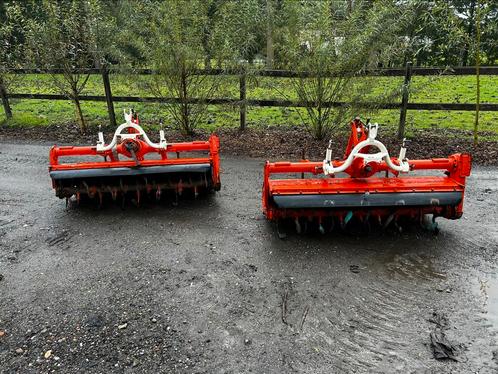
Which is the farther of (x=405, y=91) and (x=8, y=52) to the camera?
(x=8, y=52)

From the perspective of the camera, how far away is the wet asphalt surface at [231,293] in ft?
10.9

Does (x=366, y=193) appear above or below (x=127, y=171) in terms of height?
below

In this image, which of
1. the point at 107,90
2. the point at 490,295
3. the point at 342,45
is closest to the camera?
the point at 490,295

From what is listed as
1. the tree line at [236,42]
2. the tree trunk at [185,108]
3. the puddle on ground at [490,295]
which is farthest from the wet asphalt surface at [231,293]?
the tree trunk at [185,108]

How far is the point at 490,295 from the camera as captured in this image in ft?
13.0

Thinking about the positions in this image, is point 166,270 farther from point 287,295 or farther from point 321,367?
point 321,367

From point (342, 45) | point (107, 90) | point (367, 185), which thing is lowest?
point (367, 185)

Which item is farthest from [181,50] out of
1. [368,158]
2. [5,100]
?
[5,100]

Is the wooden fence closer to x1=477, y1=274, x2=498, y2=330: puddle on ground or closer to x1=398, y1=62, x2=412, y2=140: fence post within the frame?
x1=398, y1=62, x2=412, y2=140: fence post

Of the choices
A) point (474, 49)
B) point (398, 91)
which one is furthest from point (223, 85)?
point (474, 49)

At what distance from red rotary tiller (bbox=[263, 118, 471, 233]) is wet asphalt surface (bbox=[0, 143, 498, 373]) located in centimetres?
27

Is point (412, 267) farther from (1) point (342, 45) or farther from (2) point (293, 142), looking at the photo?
(2) point (293, 142)

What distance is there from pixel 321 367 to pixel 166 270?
6.28ft

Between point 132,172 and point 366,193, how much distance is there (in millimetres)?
2977
